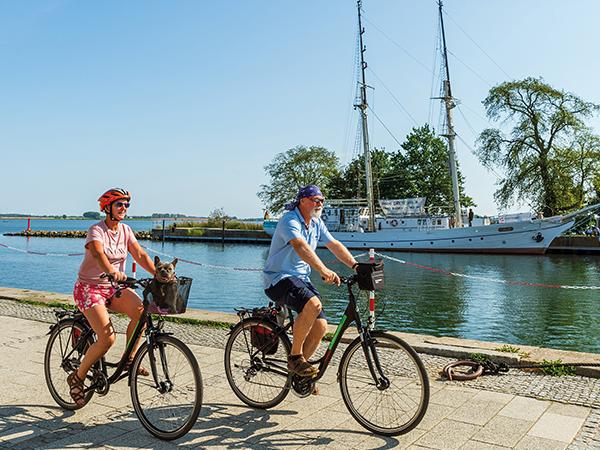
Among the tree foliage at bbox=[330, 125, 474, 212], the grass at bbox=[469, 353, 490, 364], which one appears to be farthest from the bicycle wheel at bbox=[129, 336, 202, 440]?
the tree foliage at bbox=[330, 125, 474, 212]

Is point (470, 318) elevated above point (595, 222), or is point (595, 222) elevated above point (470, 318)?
point (595, 222)

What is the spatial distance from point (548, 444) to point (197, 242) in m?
67.5

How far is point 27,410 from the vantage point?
4734mm

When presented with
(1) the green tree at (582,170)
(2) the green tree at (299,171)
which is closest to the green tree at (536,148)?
(1) the green tree at (582,170)

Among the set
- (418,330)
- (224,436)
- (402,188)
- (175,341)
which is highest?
(402,188)

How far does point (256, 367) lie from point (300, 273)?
99cm

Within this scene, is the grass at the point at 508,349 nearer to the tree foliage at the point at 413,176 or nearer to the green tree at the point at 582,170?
the green tree at the point at 582,170

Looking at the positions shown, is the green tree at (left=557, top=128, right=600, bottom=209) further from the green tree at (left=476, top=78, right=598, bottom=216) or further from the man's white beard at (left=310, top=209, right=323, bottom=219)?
the man's white beard at (left=310, top=209, right=323, bottom=219)

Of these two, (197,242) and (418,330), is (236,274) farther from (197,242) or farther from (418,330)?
(197,242)

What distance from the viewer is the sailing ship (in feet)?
143

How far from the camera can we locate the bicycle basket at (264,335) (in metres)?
4.78

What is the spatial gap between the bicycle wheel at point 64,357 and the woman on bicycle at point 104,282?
0.19 metres

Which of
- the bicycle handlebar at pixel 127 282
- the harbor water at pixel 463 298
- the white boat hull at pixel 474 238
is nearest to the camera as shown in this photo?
the bicycle handlebar at pixel 127 282

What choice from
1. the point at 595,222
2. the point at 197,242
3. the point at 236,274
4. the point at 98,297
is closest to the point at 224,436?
the point at 98,297
